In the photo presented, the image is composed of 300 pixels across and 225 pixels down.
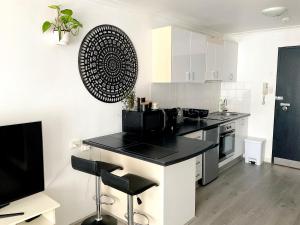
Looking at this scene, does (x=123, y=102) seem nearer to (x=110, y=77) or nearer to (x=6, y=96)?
(x=110, y=77)

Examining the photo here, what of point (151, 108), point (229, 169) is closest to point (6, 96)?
point (151, 108)

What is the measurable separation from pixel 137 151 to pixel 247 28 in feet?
10.1

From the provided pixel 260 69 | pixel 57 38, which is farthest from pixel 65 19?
pixel 260 69

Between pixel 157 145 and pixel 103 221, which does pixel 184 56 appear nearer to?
pixel 157 145

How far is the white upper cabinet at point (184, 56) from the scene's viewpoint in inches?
123

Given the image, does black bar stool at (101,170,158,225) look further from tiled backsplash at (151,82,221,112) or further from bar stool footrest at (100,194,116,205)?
tiled backsplash at (151,82,221,112)

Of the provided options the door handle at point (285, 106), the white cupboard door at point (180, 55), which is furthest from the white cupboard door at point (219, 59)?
the door handle at point (285, 106)

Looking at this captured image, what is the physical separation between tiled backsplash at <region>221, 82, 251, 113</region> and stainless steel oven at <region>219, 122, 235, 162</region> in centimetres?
76

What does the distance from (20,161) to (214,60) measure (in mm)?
3087

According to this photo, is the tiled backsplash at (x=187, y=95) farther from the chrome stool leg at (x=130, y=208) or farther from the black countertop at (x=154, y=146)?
the chrome stool leg at (x=130, y=208)

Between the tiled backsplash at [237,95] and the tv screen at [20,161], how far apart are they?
3.76m

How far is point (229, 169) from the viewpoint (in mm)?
4145

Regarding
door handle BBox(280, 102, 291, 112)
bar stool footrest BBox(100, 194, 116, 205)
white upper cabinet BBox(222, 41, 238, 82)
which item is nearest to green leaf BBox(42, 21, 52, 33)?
bar stool footrest BBox(100, 194, 116, 205)

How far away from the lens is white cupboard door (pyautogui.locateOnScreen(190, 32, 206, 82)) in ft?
11.4
